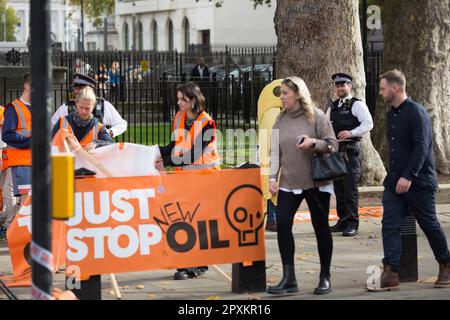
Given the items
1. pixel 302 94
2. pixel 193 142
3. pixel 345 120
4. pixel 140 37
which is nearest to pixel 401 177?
pixel 302 94

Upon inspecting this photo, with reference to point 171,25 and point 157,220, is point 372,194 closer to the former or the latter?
point 157,220

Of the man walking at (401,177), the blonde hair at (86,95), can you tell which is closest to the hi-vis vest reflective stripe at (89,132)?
the blonde hair at (86,95)

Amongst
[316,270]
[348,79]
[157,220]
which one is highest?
[348,79]

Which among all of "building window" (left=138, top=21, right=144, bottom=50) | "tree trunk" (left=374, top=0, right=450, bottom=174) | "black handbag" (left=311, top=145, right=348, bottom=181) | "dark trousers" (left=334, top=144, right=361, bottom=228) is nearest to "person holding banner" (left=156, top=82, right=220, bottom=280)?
"black handbag" (left=311, top=145, right=348, bottom=181)

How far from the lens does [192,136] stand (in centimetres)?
1020

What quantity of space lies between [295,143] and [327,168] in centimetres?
36

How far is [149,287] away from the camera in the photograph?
32.3 ft

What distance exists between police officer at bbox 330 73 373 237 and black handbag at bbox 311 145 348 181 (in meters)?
3.49

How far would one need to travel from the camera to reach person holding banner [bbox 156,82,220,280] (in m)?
10.2

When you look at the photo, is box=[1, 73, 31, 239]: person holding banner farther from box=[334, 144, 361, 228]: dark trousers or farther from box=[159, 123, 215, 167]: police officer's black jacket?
box=[334, 144, 361, 228]: dark trousers

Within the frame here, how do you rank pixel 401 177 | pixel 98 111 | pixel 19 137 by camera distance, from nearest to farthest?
1. pixel 401 177
2. pixel 19 137
3. pixel 98 111

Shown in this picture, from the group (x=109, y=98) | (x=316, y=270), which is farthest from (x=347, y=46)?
(x=109, y=98)

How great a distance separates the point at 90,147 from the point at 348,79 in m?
3.73

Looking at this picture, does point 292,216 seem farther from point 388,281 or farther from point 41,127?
point 41,127
